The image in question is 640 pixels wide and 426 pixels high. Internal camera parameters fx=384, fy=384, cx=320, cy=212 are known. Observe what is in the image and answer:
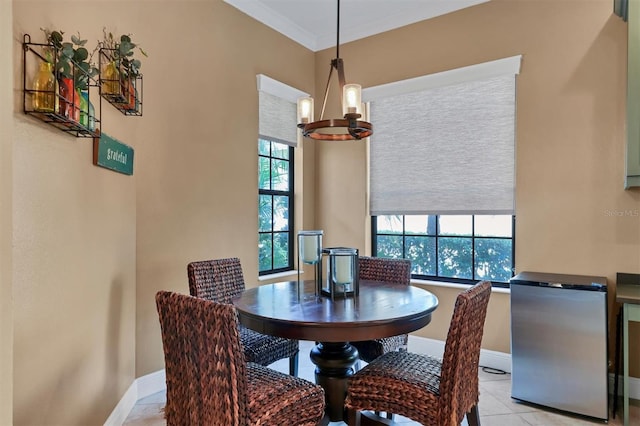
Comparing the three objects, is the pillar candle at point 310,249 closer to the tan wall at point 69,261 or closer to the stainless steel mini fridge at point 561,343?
the tan wall at point 69,261

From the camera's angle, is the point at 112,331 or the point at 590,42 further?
the point at 590,42

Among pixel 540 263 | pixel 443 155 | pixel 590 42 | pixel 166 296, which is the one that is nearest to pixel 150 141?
pixel 166 296

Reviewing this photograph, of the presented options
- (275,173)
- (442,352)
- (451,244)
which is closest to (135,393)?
(275,173)

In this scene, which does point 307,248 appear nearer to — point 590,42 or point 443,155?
point 443,155

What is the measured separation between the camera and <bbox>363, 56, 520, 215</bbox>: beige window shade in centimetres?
319

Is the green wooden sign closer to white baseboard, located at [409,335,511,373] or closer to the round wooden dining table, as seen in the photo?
the round wooden dining table

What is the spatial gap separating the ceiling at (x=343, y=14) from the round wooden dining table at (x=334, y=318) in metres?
2.56

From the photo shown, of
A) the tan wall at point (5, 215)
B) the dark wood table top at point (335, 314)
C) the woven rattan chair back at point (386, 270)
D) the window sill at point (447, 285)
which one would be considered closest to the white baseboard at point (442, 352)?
the window sill at point (447, 285)

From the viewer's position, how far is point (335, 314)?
5.78ft

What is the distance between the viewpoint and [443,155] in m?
3.46

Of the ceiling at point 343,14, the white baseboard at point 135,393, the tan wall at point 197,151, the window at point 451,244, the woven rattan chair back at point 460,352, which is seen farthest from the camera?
the ceiling at point 343,14

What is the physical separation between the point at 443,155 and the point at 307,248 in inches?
72.7

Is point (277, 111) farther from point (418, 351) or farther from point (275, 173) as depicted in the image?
point (418, 351)

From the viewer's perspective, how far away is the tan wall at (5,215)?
0.63 meters
